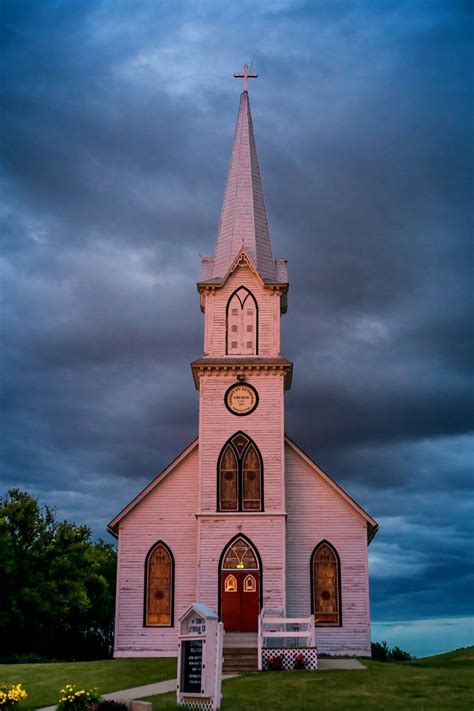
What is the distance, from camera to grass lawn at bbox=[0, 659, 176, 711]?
21.3 meters

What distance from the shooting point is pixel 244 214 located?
36844 mm

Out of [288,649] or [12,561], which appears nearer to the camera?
[288,649]

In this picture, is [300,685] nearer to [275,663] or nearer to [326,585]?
[275,663]

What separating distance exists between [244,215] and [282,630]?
1769 cm

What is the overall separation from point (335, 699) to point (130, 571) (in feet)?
48.1

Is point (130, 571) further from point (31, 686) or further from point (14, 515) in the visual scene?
point (14, 515)

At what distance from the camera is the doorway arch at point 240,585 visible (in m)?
30.3

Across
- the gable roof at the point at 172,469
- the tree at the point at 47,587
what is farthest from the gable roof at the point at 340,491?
the tree at the point at 47,587

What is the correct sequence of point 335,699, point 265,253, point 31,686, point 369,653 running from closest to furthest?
point 335,699 → point 31,686 → point 369,653 → point 265,253

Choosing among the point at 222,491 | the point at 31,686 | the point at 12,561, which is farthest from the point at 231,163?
the point at 31,686

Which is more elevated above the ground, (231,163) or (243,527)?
(231,163)

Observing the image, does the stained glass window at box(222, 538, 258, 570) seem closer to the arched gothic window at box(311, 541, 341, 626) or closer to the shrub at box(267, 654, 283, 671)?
the arched gothic window at box(311, 541, 341, 626)

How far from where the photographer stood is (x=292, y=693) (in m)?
20.1

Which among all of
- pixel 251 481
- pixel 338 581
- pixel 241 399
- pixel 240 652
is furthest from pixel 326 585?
pixel 241 399
